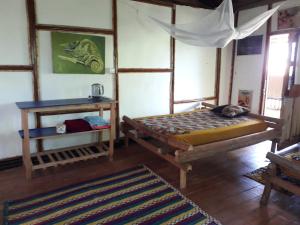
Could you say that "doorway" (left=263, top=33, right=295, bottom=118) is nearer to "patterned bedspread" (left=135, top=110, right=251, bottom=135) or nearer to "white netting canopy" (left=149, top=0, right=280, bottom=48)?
"white netting canopy" (left=149, top=0, right=280, bottom=48)

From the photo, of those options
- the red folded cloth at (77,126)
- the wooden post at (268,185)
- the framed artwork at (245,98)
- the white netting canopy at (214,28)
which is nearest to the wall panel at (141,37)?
the white netting canopy at (214,28)

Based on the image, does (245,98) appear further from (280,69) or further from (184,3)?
(184,3)

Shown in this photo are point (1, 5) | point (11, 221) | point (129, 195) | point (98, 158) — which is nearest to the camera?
point (11, 221)

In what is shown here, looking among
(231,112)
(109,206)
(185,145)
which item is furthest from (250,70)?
(109,206)

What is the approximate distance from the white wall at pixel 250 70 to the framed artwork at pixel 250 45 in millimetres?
75

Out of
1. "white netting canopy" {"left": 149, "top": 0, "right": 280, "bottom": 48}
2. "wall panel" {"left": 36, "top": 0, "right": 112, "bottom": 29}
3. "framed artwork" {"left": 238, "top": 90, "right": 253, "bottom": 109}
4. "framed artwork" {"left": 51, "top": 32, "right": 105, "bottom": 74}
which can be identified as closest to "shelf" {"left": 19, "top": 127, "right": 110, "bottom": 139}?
"framed artwork" {"left": 51, "top": 32, "right": 105, "bottom": 74}

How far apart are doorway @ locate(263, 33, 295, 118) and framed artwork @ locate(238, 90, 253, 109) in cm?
31

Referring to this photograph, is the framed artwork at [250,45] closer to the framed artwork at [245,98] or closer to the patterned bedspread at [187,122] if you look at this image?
the framed artwork at [245,98]

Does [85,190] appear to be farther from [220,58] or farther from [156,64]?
[220,58]

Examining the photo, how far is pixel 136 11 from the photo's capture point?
12.8ft

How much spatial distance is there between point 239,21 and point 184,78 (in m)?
1.73

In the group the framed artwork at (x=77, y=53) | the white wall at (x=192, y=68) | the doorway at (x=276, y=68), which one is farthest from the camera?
the white wall at (x=192, y=68)

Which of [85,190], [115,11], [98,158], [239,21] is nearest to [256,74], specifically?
[239,21]

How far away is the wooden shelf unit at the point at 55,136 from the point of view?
9.10ft
